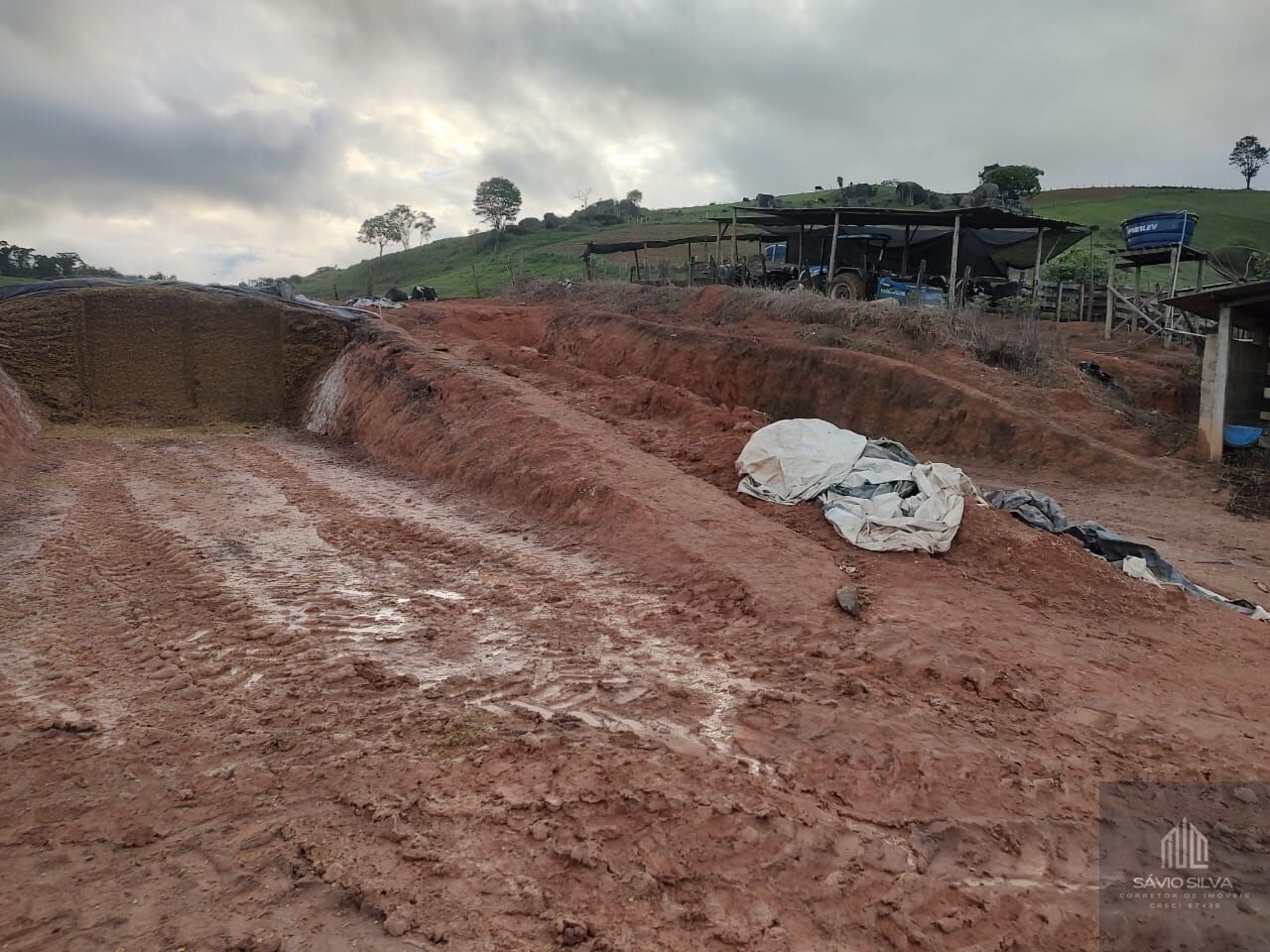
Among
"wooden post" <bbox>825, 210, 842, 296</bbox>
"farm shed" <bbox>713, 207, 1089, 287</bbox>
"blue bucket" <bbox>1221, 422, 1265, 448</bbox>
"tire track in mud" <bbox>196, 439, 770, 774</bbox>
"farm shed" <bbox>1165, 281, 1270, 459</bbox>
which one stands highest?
"farm shed" <bbox>713, 207, 1089, 287</bbox>

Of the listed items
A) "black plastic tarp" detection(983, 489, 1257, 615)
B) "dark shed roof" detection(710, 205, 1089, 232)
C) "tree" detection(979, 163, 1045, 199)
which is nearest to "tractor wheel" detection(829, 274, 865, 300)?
"dark shed roof" detection(710, 205, 1089, 232)

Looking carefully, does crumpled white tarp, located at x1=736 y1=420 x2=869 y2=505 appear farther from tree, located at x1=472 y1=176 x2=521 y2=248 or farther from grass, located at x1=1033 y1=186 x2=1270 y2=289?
tree, located at x1=472 y1=176 x2=521 y2=248

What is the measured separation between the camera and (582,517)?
6848mm

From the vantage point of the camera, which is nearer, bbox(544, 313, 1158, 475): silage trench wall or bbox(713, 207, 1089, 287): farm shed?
bbox(544, 313, 1158, 475): silage trench wall

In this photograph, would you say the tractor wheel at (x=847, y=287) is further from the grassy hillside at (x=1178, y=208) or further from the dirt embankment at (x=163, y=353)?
the grassy hillside at (x=1178, y=208)

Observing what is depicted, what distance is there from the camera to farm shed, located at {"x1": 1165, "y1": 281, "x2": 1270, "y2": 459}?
34.0 ft

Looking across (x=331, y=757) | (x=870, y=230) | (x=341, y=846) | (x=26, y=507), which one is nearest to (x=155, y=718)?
(x=331, y=757)

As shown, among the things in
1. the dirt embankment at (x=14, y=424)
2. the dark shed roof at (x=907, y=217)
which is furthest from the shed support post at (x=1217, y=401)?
the dirt embankment at (x=14, y=424)

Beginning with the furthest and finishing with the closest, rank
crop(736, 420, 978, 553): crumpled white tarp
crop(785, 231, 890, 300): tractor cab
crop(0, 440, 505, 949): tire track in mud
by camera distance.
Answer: crop(785, 231, 890, 300): tractor cab < crop(736, 420, 978, 553): crumpled white tarp < crop(0, 440, 505, 949): tire track in mud

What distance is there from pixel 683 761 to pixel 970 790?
1.26 meters

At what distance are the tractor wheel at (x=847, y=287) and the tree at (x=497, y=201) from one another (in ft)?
144

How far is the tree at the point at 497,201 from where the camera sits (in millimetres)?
56281

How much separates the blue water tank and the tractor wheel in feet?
21.6

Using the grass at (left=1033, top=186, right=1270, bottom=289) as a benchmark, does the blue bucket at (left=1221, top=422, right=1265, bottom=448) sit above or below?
below
